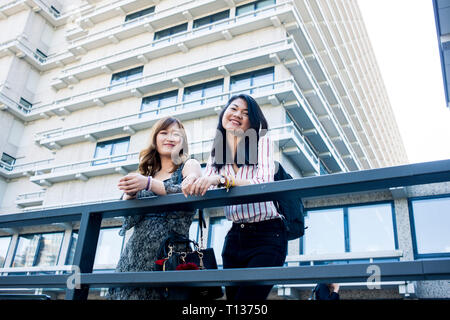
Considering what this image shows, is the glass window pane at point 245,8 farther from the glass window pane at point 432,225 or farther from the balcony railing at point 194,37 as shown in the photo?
the glass window pane at point 432,225

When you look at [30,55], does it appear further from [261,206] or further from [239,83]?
[261,206]

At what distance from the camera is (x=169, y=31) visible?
2597 cm

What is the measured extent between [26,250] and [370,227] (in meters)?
15.8

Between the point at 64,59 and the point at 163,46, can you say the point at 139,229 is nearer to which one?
the point at 163,46

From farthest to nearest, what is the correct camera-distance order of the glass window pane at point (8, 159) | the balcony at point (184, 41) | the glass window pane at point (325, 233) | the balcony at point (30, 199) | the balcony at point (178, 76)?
the glass window pane at point (8, 159)
the balcony at point (30, 199)
the balcony at point (184, 41)
the balcony at point (178, 76)
the glass window pane at point (325, 233)

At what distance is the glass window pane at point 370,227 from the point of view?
1345 centimetres

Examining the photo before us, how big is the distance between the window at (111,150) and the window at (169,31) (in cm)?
684

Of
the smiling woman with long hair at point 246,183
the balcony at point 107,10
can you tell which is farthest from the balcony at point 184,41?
the smiling woman with long hair at point 246,183

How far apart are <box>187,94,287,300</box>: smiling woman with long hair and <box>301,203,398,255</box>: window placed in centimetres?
1148

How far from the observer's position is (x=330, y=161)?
85.3ft

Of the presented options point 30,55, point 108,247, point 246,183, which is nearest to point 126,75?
point 30,55

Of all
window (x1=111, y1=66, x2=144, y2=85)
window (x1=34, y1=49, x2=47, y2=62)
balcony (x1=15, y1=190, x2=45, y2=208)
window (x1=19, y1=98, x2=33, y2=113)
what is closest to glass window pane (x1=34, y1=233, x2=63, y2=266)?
balcony (x1=15, y1=190, x2=45, y2=208)

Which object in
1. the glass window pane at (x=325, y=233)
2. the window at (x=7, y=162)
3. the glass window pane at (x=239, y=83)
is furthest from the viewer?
the window at (x=7, y=162)

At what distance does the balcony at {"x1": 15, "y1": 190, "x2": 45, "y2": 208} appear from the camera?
87.2 ft
